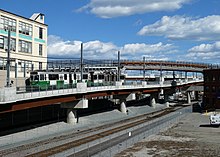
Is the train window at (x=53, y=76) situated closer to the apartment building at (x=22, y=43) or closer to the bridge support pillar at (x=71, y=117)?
the bridge support pillar at (x=71, y=117)

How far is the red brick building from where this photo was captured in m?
96.9

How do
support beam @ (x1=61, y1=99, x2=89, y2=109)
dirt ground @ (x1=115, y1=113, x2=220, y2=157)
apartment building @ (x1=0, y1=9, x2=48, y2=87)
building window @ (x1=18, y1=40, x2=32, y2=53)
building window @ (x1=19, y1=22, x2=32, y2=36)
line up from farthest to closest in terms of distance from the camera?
building window @ (x1=19, y1=22, x2=32, y2=36) → building window @ (x1=18, y1=40, x2=32, y2=53) → apartment building @ (x1=0, y1=9, x2=48, y2=87) → support beam @ (x1=61, y1=99, x2=89, y2=109) → dirt ground @ (x1=115, y1=113, x2=220, y2=157)

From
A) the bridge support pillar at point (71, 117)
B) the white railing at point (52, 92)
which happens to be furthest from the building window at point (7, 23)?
the bridge support pillar at point (71, 117)

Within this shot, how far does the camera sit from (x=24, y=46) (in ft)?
232

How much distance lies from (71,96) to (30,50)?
70.6 feet

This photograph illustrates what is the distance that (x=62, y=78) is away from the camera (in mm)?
62250

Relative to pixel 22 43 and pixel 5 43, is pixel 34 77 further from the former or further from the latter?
pixel 22 43

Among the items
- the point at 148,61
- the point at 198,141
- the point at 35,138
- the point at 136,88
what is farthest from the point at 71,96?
the point at 148,61

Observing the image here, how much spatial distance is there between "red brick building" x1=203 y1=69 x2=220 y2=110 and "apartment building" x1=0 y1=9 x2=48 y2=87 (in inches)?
2047

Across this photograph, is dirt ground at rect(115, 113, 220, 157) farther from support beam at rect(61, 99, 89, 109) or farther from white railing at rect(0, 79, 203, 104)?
support beam at rect(61, 99, 89, 109)

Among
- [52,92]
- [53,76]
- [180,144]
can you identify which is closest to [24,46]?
[53,76]

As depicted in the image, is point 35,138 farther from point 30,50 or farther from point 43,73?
point 30,50

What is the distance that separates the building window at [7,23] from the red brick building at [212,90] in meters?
62.2

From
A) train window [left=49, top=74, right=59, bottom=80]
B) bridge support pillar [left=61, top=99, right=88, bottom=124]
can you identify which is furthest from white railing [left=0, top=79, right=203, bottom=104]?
train window [left=49, top=74, right=59, bottom=80]
